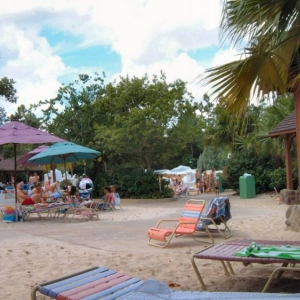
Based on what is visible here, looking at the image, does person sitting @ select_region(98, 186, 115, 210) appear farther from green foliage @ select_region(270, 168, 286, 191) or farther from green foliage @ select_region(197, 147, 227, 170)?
green foliage @ select_region(197, 147, 227, 170)

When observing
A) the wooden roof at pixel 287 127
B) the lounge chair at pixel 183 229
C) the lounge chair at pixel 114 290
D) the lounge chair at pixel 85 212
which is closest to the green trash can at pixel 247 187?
the wooden roof at pixel 287 127

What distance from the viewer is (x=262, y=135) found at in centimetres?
2319

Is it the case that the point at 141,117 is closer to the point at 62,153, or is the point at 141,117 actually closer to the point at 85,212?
the point at 62,153

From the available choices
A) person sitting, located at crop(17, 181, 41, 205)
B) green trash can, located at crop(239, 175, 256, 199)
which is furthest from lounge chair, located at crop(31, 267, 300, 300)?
green trash can, located at crop(239, 175, 256, 199)

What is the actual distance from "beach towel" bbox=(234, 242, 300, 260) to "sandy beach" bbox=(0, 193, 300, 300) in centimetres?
50

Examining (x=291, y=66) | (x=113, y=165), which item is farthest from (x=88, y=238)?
(x=113, y=165)

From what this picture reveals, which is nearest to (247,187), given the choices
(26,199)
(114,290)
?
(26,199)

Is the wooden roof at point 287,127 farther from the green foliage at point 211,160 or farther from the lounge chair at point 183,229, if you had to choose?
the green foliage at point 211,160

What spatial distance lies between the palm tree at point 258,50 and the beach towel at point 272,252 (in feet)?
5.03

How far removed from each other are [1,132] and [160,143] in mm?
9951

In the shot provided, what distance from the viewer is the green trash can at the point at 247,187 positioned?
878 inches

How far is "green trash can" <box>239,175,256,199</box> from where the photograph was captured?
73.2 ft

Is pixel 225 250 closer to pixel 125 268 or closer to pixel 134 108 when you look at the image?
pixel 125 268

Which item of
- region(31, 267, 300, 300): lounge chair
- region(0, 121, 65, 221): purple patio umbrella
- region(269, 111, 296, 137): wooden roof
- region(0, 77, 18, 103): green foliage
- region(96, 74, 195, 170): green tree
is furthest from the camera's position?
region(0, 77, 18, 103): green foliage
